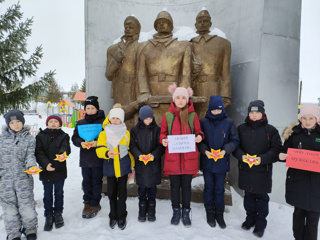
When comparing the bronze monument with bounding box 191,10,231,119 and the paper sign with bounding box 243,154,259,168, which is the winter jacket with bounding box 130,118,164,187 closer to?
the paper sign with bounding box 243,154,259,168

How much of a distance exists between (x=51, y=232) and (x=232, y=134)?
2855 mm

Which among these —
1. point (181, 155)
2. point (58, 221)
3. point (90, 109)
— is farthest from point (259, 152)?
point (58, 221)

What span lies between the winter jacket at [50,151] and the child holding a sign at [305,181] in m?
2.89

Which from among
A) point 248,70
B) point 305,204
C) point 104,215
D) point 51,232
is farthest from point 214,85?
point 51,232

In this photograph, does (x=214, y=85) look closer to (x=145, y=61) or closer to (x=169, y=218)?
(x=145, y=61)

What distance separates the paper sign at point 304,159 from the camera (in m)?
2.33

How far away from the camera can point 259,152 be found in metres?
2.91

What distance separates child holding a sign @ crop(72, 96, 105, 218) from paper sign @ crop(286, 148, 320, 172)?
2.64 meters

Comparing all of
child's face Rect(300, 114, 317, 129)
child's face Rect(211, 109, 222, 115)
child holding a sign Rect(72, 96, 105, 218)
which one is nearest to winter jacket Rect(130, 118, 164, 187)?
child holding a sign Rect(72, 96, 105, 218)

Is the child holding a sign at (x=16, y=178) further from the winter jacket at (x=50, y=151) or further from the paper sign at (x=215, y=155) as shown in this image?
the paper sign at (x=215, y=155)

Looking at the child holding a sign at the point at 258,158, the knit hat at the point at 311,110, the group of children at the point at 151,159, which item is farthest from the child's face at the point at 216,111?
the knit hat at the point at 311,110

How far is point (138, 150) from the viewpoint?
3.08m

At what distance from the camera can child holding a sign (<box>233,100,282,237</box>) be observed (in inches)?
111

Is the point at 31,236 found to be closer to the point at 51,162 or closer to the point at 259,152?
the point at 51,162
